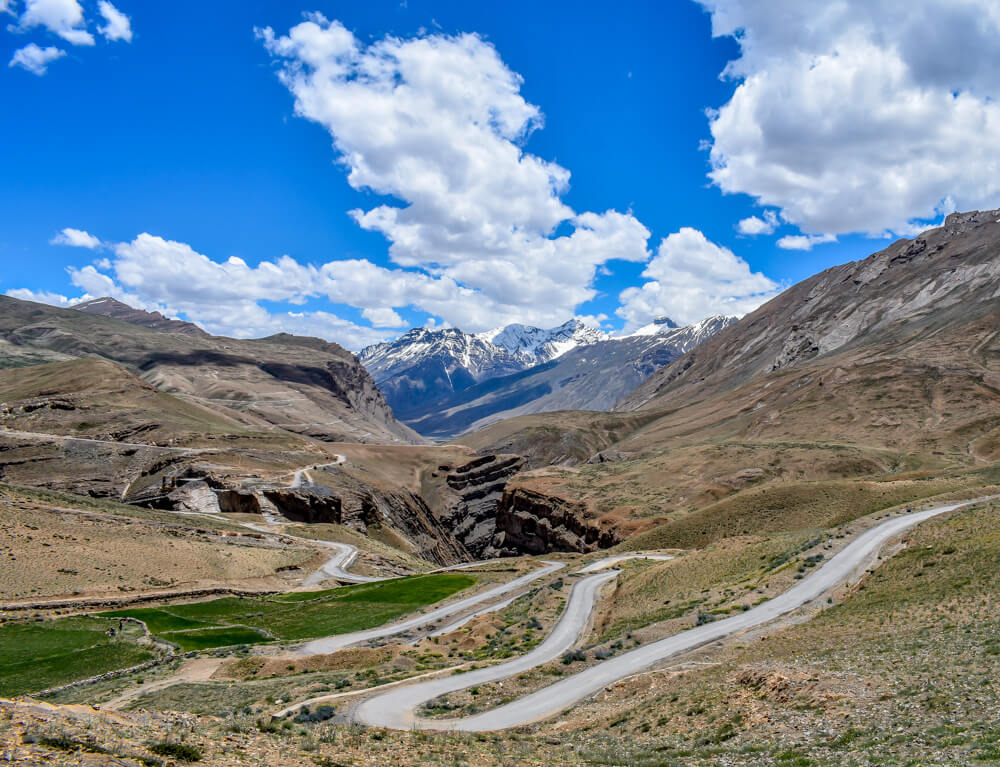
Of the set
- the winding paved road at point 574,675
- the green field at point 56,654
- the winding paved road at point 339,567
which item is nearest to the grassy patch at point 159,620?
the green field at point 56,654

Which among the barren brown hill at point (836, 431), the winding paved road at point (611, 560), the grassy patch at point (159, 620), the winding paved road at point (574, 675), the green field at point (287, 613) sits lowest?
the green field at point (287, 613)

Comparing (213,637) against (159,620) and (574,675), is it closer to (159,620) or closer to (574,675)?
(159,620)

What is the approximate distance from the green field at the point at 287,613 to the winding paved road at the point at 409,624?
6.52 feet

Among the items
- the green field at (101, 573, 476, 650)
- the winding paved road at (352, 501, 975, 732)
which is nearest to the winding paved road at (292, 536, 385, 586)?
the green field at (101, 573, 476, 650)

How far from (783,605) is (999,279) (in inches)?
6713

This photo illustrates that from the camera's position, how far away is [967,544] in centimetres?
2602

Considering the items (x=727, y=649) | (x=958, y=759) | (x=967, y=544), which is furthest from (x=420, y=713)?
(x=967, y=544)

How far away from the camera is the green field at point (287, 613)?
37594mm

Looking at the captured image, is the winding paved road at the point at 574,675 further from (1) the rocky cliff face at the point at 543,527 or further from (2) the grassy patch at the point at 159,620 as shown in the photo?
(1) the rocky cliff face at the point at 543,527

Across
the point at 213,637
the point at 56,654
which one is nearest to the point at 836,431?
the point at 213,637

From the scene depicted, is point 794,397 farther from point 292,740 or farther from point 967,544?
point 292,740

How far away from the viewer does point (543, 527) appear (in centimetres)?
9581

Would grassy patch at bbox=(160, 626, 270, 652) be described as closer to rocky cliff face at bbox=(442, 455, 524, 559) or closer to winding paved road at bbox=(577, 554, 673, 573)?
winding paved road at bbox=(577, 554, 673, 573)

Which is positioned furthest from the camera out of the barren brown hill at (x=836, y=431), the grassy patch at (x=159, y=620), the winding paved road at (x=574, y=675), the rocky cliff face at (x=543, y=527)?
the rocky cliff face at (x=543, y=527)
